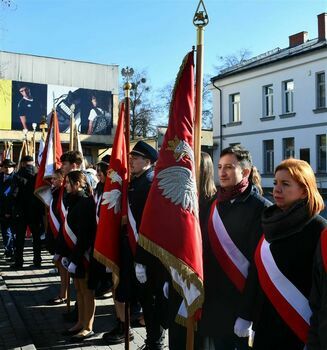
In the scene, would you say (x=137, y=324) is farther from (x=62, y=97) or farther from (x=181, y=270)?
(x=62, y=97)

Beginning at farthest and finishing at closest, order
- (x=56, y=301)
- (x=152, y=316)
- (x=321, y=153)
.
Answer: (x=321, y=153) → (x=56, y=301) → (x=152, y=316)

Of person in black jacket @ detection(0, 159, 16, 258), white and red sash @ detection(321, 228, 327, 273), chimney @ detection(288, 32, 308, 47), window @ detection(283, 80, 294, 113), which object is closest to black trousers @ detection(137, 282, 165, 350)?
white and red sash @ detection(321, 228, 327, 273)

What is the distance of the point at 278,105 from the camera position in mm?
29781

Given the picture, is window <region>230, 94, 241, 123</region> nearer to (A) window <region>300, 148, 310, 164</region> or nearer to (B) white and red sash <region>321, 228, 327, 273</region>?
(A) window <region>300, 148, 310, 164</region>

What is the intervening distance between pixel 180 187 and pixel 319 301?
4.45 feet

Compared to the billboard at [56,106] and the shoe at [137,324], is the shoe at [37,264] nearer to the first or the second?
the shoe at [137,324]

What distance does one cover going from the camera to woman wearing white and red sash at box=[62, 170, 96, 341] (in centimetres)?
501

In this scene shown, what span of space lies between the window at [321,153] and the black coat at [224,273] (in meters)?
24.7

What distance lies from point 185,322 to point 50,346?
221cm

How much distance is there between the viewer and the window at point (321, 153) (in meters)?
26.7

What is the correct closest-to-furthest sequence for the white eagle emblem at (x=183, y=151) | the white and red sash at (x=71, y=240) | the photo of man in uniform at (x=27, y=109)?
the white eagle emblem at (x=183, y=151) → the white and red sash at (x=71, y=240) → the photo of man in uniform at (x=27, y=109)

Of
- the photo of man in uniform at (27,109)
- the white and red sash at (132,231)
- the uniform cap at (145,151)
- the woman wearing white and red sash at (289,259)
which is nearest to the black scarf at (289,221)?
the woman wearing white and red sash at (289,259)

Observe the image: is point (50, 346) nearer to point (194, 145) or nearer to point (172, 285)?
point (172, 285)

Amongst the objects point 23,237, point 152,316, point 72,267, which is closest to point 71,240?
point 72,267
